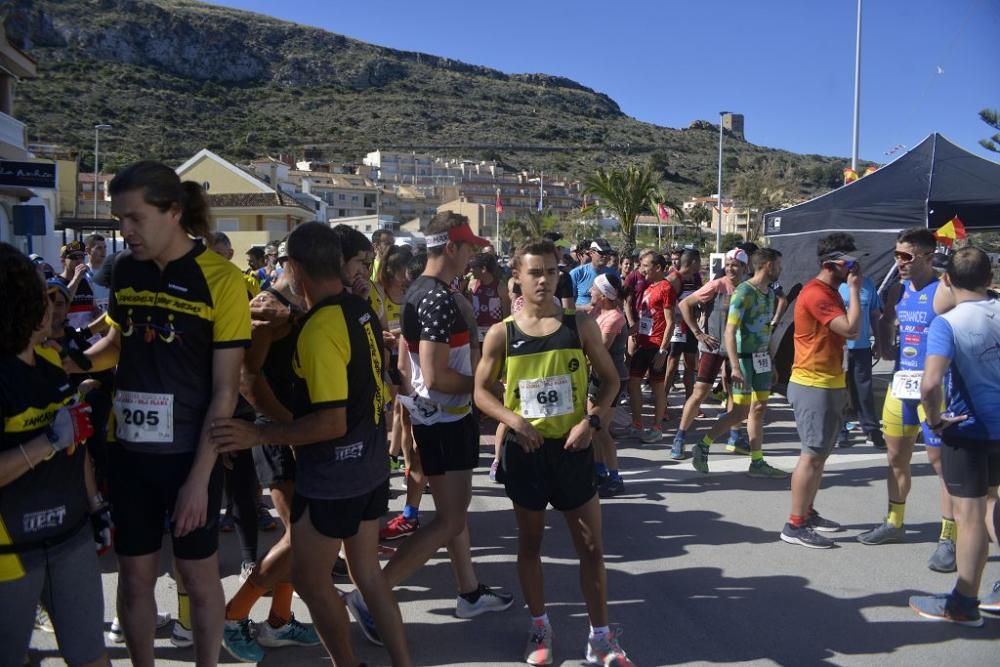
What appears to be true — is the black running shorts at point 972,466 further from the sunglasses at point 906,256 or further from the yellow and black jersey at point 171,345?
the yellow and black jersey at point 171,345

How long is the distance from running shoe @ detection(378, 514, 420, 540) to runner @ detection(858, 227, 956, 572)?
320 centimetres

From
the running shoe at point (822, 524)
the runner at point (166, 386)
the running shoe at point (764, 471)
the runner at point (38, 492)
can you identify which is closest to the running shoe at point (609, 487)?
the running shoe at point (764, 471)

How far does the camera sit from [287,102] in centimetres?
10938

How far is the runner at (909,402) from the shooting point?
15.6 ft

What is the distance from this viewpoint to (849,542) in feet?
17.2

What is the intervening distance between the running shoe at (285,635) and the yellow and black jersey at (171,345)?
152 cm

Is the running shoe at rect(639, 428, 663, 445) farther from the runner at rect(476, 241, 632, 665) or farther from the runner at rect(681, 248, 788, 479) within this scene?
the runner at rect(476, 241, 632, 665)

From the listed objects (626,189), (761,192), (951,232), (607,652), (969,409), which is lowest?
(607,652)

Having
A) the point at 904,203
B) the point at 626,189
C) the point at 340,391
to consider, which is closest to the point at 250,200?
the point at 626,189

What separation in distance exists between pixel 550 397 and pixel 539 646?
1.22 metres

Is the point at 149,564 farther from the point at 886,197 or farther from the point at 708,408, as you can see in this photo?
the point at 886,197

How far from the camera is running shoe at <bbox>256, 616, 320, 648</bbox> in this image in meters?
3.77

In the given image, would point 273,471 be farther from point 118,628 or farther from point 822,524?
point 822,524

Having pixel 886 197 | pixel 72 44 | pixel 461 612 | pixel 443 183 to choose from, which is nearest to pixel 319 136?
pixel 443 183
